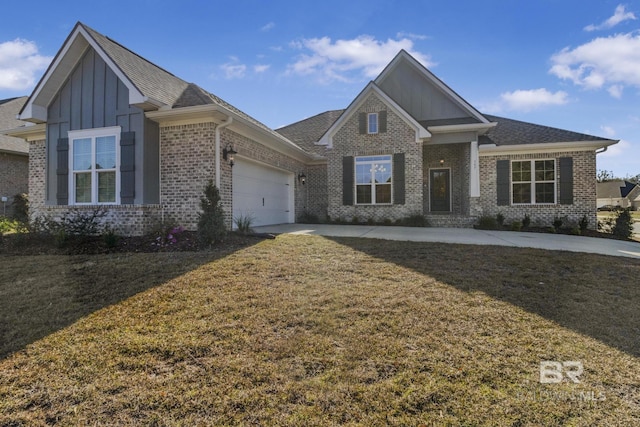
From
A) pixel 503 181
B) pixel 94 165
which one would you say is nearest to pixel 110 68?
pixel 94 165

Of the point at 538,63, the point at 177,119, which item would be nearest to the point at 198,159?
the point at 177,119

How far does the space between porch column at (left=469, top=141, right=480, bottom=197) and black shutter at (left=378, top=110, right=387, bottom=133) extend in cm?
357

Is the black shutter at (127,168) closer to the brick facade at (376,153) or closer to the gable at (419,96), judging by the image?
the brick facade at (376,153)

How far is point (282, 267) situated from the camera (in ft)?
17.1

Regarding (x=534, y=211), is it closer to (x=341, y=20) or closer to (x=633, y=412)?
(x=341, y=20)

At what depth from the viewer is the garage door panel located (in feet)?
32.9

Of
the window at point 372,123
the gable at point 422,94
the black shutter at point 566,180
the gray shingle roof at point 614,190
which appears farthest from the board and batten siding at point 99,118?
the gray shingle roof at point 614,190

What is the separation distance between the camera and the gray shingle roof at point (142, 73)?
8562 mm

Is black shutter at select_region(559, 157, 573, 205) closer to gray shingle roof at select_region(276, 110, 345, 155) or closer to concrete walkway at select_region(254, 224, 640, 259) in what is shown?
concrete walkway at select_region(254, 224, 640, 259)

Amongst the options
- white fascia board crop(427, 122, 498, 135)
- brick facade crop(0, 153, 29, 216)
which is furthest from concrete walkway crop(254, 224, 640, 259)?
brick facade crop(0, 153, 29, 216)

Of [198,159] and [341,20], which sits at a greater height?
[341,20]

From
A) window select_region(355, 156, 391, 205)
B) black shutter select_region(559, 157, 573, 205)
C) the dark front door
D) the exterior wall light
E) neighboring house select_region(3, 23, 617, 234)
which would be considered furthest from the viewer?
the dark front door

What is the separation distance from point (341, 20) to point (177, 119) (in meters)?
5.50

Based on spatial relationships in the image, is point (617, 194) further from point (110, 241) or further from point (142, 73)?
point (110, 241)
